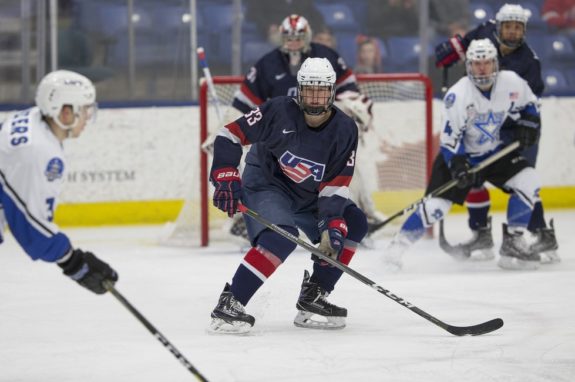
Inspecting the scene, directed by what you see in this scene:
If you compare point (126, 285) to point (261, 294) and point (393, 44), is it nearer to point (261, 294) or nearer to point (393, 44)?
point (261, 294)

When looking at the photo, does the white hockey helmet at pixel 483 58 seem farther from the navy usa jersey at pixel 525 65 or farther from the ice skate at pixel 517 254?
the ice skate at pixel 517 254

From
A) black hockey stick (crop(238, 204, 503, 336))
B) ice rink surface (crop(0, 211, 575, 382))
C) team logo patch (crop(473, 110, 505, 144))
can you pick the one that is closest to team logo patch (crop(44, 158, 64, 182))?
ice rink surface (crop(0, 211, 575, 382))

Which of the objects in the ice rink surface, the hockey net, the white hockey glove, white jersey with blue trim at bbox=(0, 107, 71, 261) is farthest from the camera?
the hockey net

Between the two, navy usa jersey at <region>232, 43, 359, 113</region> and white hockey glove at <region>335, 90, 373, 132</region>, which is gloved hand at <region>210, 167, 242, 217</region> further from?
white hockey glove at <region>335, 90, 373, 132</region>

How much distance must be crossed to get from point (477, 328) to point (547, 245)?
1.76 m

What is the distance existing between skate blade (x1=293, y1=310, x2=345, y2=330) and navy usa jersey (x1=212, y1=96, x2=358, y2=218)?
40cm

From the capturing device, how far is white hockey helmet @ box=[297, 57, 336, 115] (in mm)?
4023

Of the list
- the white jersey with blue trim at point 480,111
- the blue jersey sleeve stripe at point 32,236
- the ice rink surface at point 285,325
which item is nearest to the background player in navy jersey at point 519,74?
the ice rink surface at point 285,325

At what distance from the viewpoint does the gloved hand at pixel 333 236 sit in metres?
4.01

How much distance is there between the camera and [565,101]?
7449 mm

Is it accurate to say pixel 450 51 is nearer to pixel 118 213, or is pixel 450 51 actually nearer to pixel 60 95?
pixel 118 213

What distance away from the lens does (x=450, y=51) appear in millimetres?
6184

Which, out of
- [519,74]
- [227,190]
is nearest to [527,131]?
[519,74]

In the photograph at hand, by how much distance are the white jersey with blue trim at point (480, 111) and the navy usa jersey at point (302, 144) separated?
1440 millimetres
